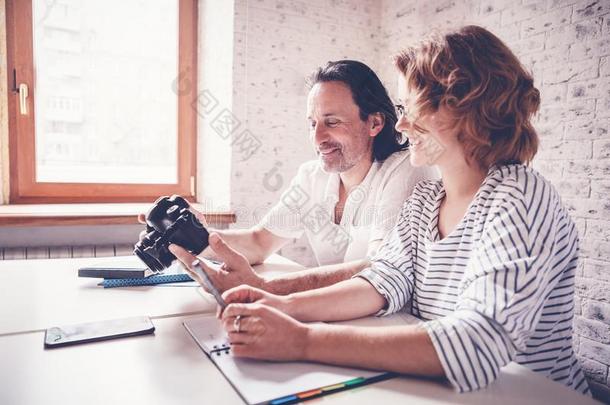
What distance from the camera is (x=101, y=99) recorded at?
2.63 m

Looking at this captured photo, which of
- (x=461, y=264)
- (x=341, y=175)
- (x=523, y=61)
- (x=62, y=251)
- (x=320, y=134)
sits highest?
(x=523, y=61)

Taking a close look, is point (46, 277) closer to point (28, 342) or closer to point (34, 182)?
point (28, 342)

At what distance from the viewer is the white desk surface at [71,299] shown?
91 cm

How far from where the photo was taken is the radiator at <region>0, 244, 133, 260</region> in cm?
214

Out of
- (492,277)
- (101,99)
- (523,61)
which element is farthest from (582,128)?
(101,99)

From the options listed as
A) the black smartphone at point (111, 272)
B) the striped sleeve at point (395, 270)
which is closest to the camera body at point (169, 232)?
the black smartphone at point (111, 272)

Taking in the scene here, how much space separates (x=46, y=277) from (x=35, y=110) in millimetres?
1646

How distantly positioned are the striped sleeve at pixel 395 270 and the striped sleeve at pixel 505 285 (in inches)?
8.1

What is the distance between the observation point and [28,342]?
785 millimetres

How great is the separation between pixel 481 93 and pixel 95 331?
0.92 metres

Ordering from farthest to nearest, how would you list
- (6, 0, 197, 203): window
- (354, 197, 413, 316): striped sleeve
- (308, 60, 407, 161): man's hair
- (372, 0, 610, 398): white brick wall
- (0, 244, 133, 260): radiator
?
1. (6, 0, 197, 203): window
2. (0, 244, 133, 260): radiator
3. (372, 0, 610, 398): white brick wall
4. (308, 60, 407, 161): man's hair
5. (354, 197, 413, 316): striped sleeve

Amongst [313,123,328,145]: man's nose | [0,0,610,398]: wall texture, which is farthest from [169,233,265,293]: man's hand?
[0,0,610,398]: wall texture

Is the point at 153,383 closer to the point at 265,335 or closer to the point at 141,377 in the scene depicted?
the point at 141,377

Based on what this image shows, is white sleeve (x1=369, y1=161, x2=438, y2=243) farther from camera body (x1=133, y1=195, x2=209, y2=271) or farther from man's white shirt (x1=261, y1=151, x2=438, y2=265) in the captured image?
camera body (x1=133, y1=195, x2=209, y2=271)
